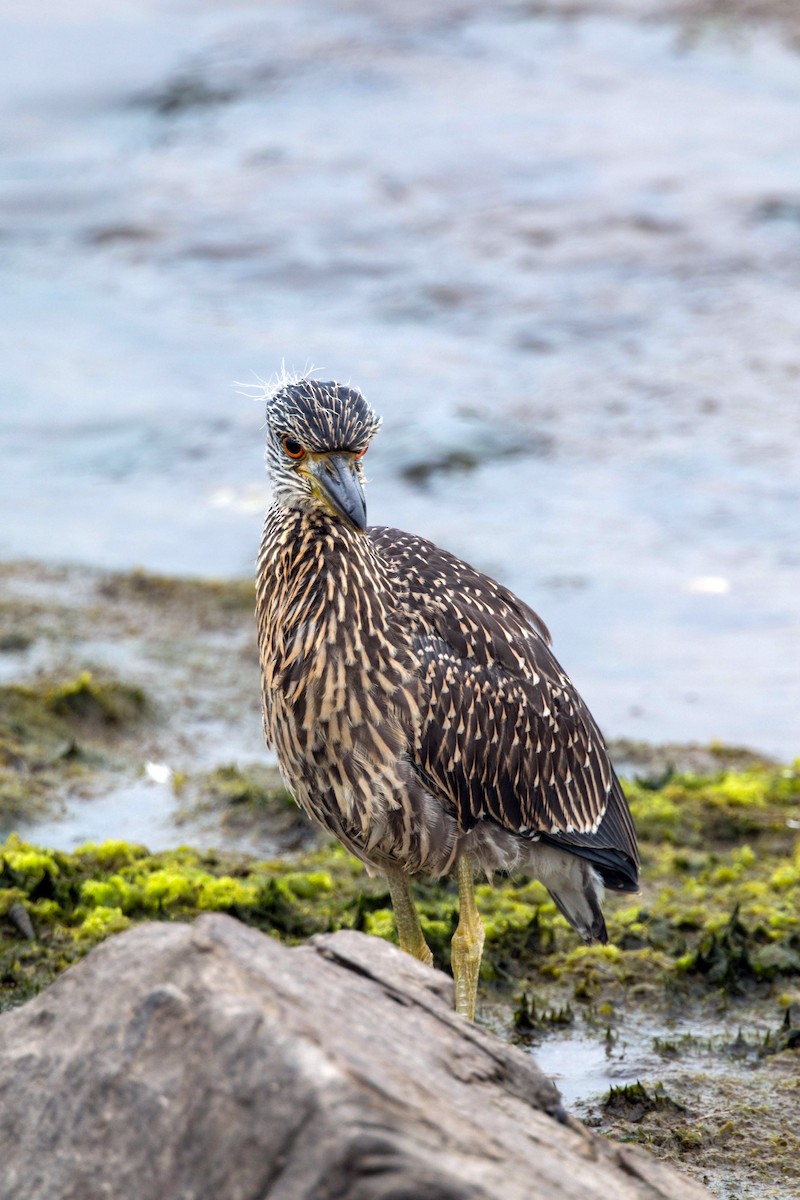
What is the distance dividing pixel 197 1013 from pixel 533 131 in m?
18.1

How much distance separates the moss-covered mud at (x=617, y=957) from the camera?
207 inches

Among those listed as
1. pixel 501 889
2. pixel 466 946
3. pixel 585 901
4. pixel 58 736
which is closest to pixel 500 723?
pixel 466 946

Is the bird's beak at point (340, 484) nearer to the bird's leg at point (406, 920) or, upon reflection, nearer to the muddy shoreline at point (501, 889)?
the bird's leg at point (406, 920)

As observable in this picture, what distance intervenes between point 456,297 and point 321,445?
428 inches

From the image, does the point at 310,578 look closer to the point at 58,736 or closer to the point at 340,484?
the point at 340,484

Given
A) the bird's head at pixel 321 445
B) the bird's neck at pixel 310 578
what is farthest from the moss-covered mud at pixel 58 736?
the bird's head at pixel 321 445

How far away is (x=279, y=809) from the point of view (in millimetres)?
7676

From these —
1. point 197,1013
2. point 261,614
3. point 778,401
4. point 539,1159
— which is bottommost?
point 539,1159

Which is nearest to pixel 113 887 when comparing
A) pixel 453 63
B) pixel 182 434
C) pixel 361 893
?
pixel 361 893

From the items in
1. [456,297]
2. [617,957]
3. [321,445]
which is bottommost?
[617,957]

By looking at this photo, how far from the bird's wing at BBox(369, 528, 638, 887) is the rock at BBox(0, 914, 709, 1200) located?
1.73 meters

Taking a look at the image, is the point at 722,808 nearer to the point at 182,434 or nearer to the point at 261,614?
the point at 261,614

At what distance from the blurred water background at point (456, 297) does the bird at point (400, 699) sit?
3.75 m

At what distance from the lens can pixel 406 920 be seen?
5562 millimetres
